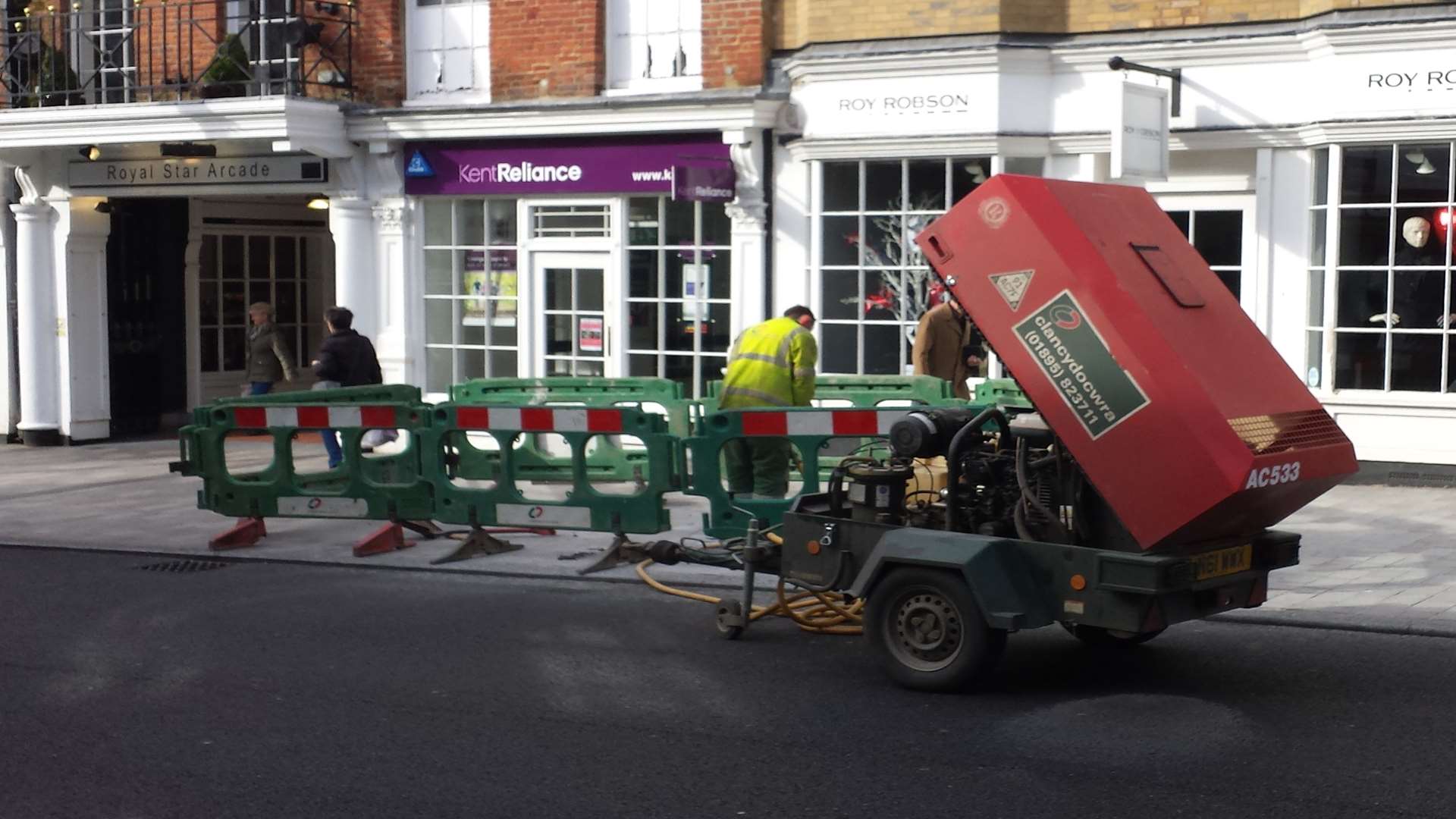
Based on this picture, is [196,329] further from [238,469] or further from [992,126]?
[992,126]

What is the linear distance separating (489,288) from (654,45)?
10.4 ft

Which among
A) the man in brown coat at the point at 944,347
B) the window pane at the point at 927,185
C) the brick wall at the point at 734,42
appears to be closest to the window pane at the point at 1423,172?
the man in brown coat at the point at 944,347

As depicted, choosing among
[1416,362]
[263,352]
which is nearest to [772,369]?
[1416,362]

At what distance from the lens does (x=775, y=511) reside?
1070cm

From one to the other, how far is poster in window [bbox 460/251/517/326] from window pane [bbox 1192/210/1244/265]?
6.96 m

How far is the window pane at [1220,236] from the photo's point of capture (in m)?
14.3

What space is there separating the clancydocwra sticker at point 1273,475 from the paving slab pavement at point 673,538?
6.63 ft

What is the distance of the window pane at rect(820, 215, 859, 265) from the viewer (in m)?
15.5

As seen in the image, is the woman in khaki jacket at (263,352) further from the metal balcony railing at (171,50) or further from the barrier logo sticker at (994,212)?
the barrier logo sticker at (994,212)

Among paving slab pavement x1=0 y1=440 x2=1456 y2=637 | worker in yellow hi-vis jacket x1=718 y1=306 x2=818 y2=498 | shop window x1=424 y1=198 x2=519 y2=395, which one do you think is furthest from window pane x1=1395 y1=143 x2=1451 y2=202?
shop window x1=424 y1=198 x2=519 y2=395

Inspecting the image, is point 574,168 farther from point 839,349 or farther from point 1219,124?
point 1219,124

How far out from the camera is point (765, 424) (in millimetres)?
10461

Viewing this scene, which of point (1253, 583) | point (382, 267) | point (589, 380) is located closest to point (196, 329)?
point (382, 267)

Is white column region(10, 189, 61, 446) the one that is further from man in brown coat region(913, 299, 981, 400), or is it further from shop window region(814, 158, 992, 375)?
man in brown coat region(913, 299, 981, 400)
